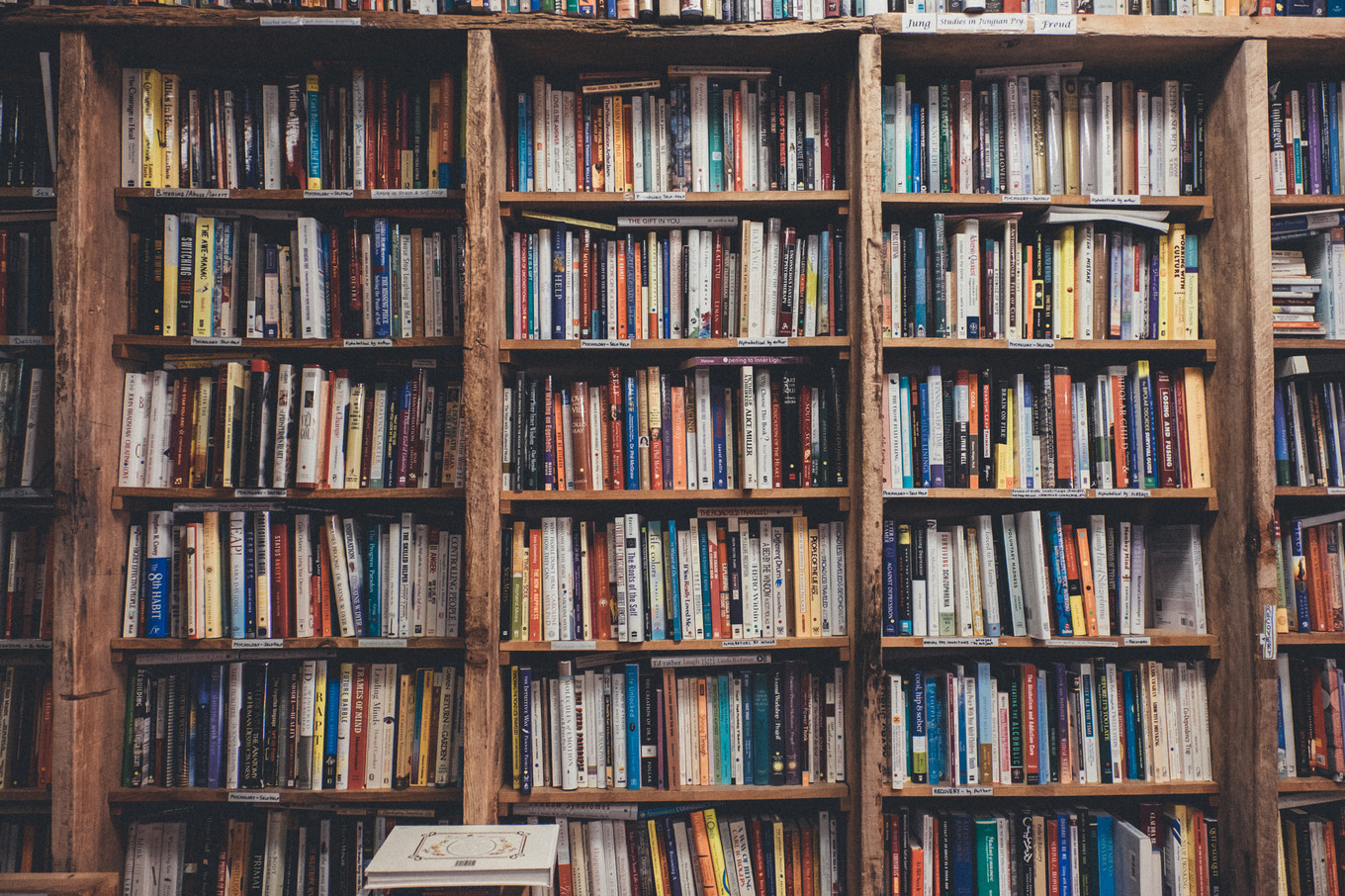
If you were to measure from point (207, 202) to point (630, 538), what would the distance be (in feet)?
4.70

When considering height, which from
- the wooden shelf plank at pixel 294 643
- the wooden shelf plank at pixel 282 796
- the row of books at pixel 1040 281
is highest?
the row of books at pixel 1040 281

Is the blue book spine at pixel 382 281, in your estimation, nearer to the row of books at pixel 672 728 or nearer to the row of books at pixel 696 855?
the row of books at pixel 672 728

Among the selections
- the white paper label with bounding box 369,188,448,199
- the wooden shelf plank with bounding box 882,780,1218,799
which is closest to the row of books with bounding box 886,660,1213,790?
the wooden shelf plank with bounding box 882,780,1218,799

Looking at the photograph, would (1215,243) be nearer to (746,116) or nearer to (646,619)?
(746,116)

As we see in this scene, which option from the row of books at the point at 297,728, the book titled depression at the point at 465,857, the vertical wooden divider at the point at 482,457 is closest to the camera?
the book titled depression at the point at 465,857

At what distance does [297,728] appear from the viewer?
183 cm

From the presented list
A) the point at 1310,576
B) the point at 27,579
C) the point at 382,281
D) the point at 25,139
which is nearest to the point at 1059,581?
the point at 1310,576

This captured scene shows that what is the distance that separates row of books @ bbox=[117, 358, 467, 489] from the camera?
6.06 ft

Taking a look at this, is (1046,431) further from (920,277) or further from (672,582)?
(672,582)

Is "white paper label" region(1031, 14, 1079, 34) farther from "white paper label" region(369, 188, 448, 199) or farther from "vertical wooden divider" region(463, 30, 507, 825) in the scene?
"white paper label" region(369, 188, 448, 199)

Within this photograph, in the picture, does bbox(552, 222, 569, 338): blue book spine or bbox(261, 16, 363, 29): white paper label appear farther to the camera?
bbox(552, 222, 569, 338): blue book spine

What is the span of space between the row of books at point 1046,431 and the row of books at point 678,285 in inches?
12.6

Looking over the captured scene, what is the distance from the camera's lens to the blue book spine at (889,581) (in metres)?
1.85

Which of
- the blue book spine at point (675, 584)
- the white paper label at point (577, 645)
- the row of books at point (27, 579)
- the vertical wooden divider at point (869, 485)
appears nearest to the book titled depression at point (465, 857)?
the white paper label at point (577, 645)
